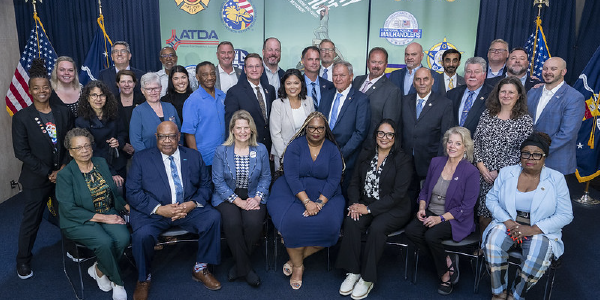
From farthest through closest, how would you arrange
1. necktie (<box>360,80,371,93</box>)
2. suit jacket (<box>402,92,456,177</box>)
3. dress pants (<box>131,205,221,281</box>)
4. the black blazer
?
necktie (<box>360,80,371,93</box>)
suit jacket (<box>402,92,456,177</box>)
the black blazer
dress pants (<box>131,205,221,281</box>)

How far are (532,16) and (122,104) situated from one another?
6.11 metres

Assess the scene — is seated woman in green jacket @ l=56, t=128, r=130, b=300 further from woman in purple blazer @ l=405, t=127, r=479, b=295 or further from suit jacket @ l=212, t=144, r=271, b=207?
woman in purple blazer @ l=405, t=127, r=479, b=295

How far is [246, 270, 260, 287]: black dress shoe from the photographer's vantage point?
332cm

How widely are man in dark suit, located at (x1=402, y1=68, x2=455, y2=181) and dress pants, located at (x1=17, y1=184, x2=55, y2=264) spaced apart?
3.22 meters

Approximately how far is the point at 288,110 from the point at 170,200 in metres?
1.39

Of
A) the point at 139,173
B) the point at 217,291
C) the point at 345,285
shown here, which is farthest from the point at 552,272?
the point at 139,173

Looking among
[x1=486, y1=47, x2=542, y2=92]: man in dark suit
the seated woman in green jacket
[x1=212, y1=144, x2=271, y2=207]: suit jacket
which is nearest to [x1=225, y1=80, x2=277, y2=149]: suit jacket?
[x1=212, y1=144, x2=271, y2=207]: suit jacket

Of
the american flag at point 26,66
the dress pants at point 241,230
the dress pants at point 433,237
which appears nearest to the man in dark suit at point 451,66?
the dress pants at point 433,237

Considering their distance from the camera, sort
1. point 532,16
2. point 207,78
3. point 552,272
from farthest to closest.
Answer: point 532,16 → point 207,78 → point 552,272

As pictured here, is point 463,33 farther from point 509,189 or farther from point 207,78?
point 207,78

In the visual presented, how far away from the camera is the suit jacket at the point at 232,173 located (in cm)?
353

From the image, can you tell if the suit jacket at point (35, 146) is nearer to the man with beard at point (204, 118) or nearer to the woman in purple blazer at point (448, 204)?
the man with beard at point (204, 118)

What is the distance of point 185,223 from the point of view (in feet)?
11.0

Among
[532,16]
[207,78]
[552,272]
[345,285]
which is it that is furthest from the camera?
[532,16]
